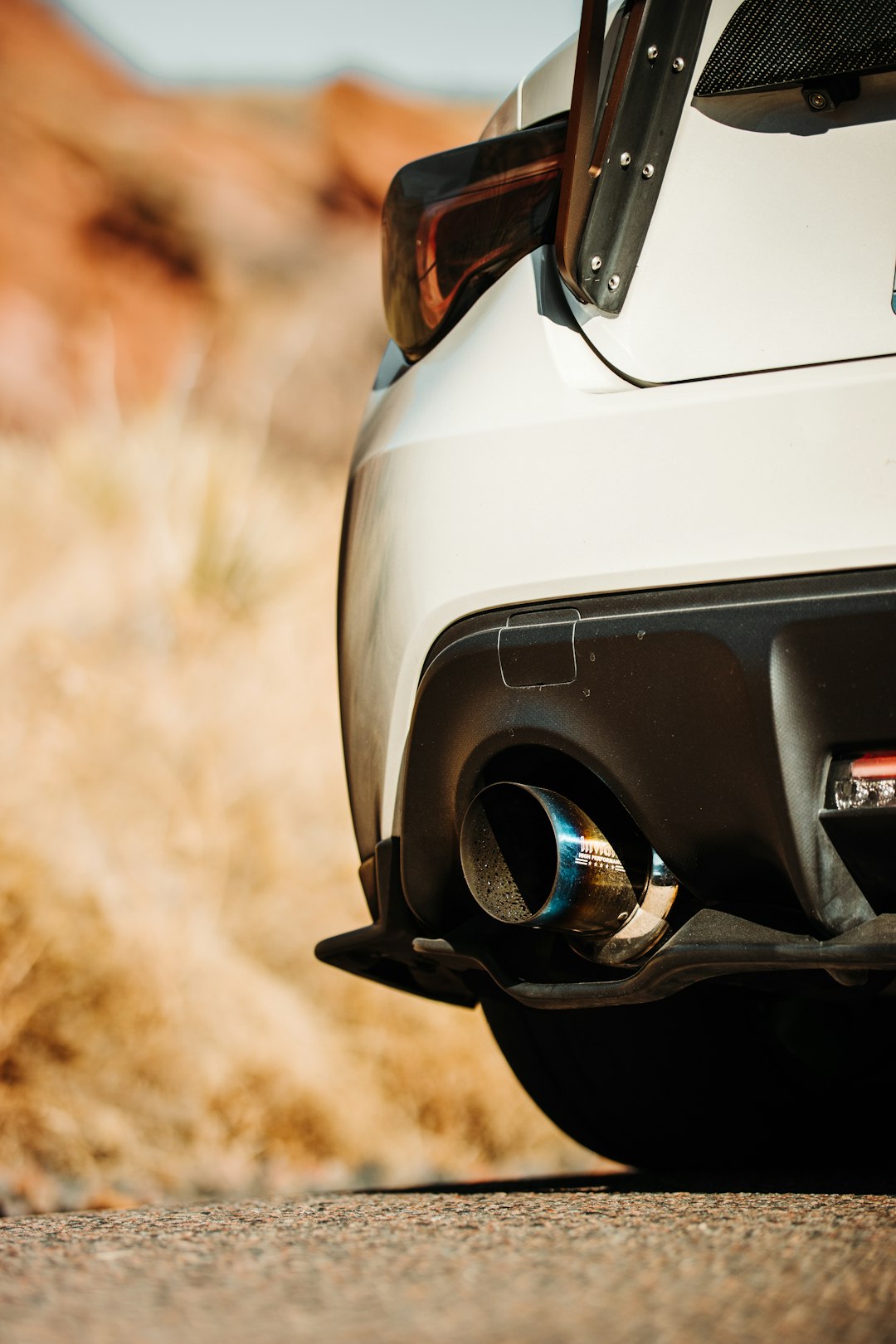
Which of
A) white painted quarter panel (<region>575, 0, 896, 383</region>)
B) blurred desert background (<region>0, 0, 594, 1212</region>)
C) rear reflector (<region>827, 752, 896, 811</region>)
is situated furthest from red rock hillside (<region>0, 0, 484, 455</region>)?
rear reflector (<region>827, 752, 896, 811</region>)

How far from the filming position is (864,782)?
1580mm

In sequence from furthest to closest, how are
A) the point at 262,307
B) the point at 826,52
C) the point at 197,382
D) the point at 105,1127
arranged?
1. the point at 262,307
2. the point at 197,382
3. the point at 105,1127
4. the point at 826,52

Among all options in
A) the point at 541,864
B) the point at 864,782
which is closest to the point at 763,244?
the point at 864,782

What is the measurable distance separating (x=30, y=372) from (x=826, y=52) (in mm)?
12732

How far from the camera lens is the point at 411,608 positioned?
1821 mm

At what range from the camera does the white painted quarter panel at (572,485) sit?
157cm

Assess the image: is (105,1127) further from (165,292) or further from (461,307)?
(165,292)

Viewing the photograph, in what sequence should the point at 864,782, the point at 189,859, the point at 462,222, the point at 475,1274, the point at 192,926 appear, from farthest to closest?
the point at 189,859 → the point at 192,926 → the point at 462,222 → the point at 864,782 → the point at 475,1274

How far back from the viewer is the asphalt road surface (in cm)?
121

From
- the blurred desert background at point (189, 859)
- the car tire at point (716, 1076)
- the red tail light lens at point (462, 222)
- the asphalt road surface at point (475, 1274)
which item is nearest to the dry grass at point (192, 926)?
the blurred desert background at point (189, 859)

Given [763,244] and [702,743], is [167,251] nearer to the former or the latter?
[763,244]

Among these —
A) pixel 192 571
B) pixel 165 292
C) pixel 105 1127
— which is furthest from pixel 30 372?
pixel 105 1127

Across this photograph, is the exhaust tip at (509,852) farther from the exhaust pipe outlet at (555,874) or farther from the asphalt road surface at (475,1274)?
the asphalt road surface at (475,1274)

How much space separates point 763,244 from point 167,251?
15.0 meters
